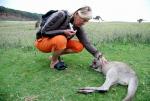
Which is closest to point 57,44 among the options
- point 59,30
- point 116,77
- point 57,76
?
point 59,30

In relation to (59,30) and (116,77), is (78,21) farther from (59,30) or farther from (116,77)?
(116,77)

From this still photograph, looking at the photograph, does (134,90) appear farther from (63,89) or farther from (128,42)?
(128,42)

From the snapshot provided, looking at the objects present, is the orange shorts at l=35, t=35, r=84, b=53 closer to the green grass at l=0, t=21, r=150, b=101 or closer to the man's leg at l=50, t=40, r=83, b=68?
the man's leg at l=50, t=40, r=83, b=68

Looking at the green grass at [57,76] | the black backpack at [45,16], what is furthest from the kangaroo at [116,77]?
the black backpack at [45,16]

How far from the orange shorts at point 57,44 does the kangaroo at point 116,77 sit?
57 centimetres

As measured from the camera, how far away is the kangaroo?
590 centimetres

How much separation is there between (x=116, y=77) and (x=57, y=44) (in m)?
1.31

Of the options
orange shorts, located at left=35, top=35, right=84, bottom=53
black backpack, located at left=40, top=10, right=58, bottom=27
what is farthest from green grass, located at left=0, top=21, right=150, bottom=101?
black backpack, located at left=40, top=10, right=58, bottom=27

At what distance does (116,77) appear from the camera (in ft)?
20.7

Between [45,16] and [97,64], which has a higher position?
[45,16]

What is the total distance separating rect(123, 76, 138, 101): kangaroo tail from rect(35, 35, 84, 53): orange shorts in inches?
59.0

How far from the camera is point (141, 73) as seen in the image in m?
7.08

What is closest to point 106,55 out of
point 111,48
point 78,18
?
point 111,48

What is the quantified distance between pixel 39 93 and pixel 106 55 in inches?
125
